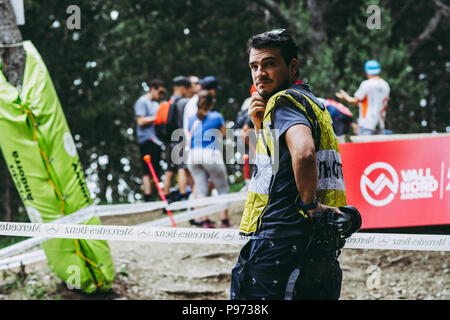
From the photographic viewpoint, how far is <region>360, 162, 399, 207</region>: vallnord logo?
6688 mm

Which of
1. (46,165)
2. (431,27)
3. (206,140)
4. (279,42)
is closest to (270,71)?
(279,42)

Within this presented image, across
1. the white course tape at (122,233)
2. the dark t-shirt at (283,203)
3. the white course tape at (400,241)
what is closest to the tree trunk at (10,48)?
the white course tape at (122,233)

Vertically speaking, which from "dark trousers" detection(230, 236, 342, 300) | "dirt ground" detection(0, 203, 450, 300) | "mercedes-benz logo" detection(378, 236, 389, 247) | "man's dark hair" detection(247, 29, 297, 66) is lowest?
"dirt ground" detection(0, 203, 450, 300)

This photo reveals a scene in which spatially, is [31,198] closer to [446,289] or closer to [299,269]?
[299,269]

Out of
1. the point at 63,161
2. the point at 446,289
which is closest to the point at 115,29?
the point at 63,161

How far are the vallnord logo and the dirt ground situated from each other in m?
0.85

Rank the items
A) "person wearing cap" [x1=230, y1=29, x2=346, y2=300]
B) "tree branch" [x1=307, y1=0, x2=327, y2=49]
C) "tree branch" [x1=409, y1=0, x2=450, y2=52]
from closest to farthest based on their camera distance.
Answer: "person wearing cap" [x1=230, y1=29, x2=346, y2=300] → "tree branch" [x1=307, y1=0, x2=327, y2=49] → "tree branch" [x1=409, y1=0, x2=450, y2=52]

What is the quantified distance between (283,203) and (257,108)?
1.64 feet

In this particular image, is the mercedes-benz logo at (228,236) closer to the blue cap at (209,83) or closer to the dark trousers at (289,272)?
the dark trousers at (289,272)

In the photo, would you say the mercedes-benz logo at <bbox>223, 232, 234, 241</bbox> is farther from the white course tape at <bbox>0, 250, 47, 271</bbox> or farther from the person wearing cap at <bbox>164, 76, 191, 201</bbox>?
the person wearing cap at <bbox>164, 76, 191, 201</bbox>

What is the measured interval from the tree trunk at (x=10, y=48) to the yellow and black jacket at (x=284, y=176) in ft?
13.5

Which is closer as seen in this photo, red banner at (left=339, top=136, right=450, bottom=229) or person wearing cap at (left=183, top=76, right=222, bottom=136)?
red banner at (left=339, top=136, right=450, bottom=229)

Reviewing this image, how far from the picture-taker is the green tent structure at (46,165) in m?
5.97

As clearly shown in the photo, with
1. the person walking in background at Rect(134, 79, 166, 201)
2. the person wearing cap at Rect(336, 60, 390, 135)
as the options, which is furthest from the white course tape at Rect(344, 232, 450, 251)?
the person walking in background at Rect(134, 79, 166, 201)
